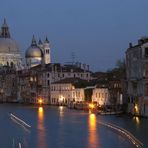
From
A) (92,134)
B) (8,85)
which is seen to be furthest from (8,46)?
(92,134)

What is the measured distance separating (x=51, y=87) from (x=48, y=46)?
37.5 m

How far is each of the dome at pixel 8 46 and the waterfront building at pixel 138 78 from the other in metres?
72.9

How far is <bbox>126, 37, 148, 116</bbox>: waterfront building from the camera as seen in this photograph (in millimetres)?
40406

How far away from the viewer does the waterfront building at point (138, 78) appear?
4041cm

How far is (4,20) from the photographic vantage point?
127 metres

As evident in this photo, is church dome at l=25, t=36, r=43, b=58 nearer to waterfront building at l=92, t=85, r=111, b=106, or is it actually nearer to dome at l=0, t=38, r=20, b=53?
dome at l=0, t=38, r=20, b=53

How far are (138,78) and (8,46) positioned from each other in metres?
77.1

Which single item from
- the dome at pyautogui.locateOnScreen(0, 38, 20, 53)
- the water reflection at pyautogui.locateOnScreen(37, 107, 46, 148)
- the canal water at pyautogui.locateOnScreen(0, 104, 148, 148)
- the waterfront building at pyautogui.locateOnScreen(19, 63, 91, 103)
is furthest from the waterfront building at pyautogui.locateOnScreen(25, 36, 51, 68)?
the canal water at pyautogui.locateOnScreen(0, 104, 148, 148)

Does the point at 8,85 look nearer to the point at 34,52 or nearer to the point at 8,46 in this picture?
the point at 34,52

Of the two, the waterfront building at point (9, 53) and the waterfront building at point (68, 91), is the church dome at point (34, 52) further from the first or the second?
the waterfront building at point (68, 91)

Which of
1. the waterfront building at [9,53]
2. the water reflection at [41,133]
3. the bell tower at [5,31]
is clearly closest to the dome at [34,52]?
the waterfront building at [9,53]

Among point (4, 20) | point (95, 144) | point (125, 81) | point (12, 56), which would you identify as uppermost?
point (4, 20)

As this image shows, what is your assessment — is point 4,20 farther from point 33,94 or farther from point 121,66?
point 121,66

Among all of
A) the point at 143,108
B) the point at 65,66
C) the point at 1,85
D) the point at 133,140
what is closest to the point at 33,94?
the point at 65,66
